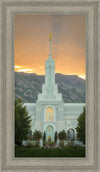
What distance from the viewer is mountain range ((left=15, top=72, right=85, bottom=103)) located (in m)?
9.22

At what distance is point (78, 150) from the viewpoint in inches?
215

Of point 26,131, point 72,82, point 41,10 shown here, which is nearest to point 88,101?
point 41,10

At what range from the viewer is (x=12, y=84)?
15.7 ft

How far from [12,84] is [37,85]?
6.03 meters

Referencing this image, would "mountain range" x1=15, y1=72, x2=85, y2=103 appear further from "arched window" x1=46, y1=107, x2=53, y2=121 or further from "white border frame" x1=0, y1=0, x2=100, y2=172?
"arched window" x1=46, y1=107, x2=53, y2=121

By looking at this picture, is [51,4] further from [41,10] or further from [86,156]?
[86,156]

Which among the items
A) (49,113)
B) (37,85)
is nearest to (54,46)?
(37,85)

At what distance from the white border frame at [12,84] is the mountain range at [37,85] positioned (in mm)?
3650

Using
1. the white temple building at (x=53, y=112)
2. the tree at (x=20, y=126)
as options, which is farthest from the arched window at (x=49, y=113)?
the tree at (x=20, y=126)

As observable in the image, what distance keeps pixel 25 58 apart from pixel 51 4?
9.51 ft

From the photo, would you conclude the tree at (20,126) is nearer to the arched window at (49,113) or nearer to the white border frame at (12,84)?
the white border frame at (12,84)

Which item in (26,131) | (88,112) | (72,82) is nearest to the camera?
(88,112)

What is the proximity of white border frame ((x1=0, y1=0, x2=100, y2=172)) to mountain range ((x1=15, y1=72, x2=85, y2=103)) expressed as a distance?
365 centimetres

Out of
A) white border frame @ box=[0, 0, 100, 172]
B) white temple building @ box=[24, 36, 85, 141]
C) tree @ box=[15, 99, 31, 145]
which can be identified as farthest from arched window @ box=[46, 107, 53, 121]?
white border frame @ box=[0, 0, 100, 172]
